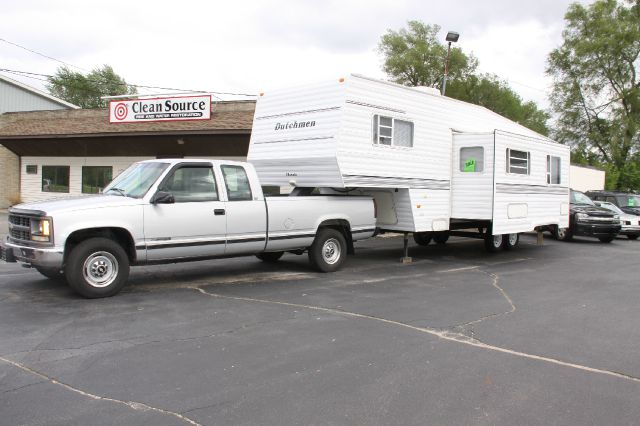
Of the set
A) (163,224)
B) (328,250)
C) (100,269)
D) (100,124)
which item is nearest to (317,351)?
(163,224)

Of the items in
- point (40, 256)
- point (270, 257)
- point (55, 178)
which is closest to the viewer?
point (40, 256)

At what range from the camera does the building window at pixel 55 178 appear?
25453 mm

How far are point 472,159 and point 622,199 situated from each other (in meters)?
12.7

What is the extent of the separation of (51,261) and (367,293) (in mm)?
4373

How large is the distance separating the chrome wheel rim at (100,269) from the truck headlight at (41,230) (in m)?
0.57

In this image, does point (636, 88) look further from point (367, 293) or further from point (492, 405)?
point (492, 405)

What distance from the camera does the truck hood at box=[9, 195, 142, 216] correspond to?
6.94 meters

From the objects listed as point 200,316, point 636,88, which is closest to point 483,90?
point 636,88

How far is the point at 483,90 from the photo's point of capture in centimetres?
4969

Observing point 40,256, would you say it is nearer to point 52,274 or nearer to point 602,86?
point 52,274

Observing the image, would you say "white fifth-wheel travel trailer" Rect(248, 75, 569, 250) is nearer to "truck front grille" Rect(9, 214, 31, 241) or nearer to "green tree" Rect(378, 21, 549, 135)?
"truck front grille" Rect(9, 214, 31, 241)

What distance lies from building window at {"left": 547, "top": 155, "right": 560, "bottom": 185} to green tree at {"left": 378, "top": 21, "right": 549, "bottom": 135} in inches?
1308

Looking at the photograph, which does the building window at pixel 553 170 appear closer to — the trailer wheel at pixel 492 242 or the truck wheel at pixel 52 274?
the trailer wheel at pixel 492 242

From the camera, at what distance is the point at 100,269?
23.7 ft
